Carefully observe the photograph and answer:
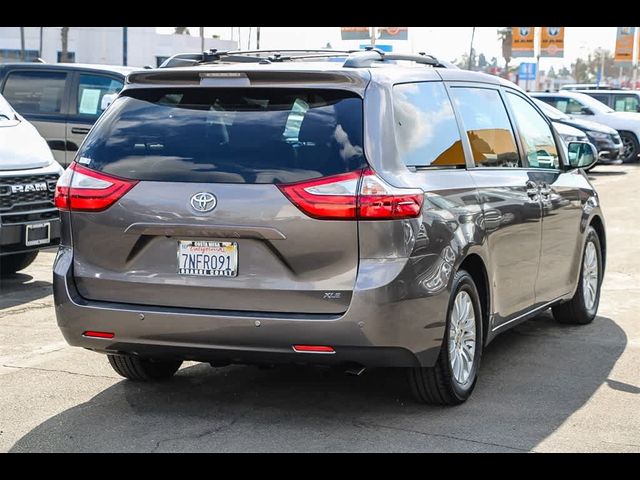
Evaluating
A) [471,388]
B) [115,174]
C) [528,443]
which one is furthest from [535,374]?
[115,174]

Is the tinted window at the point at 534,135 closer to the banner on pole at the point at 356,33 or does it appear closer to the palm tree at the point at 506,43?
the banner on pole at the point at 356,33

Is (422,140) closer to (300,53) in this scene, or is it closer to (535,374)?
(300,53)

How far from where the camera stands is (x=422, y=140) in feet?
18.3

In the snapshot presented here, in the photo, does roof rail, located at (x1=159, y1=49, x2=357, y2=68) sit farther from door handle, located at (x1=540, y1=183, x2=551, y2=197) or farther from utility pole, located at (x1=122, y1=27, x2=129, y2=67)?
utility pole, located at (x1=122, y1=27, x2=129, y2=67)

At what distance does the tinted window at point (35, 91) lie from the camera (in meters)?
13.9

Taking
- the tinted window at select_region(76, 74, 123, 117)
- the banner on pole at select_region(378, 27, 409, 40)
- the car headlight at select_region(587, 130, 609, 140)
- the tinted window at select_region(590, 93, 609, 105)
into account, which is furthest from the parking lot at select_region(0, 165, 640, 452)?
the banner on pole at select_region(378, 27, 409, 40)

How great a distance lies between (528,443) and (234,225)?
1.68m

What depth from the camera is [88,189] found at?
5.38m

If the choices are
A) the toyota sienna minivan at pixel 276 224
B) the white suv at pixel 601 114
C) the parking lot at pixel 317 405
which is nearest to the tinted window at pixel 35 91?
the parking lot at pixel 317 405

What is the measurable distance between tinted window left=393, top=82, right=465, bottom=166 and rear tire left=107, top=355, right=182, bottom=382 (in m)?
1.83

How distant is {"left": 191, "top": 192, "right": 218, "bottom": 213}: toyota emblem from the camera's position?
16.7 ft

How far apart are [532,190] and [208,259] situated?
97.1 inches
